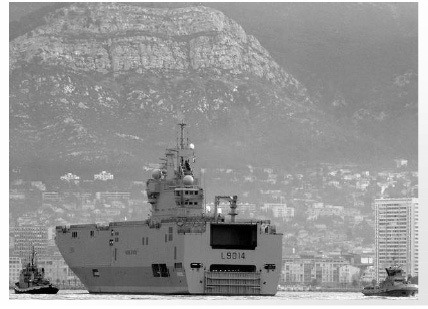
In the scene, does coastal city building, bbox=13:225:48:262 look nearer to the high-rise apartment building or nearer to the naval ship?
the high-rise apartment building

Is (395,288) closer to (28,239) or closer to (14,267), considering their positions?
(14,267)

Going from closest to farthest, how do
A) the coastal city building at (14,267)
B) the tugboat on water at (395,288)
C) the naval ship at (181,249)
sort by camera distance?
the naval ship at (181,249) → the tugboat on water at (395,288) → the coastal city building at (14,267)

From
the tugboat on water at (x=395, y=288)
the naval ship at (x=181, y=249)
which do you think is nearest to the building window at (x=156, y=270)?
the naval ship at (x=181, y=249)

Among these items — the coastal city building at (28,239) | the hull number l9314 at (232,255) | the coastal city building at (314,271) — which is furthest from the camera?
the coastal city building at (314,271)

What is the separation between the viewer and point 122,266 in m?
90.9

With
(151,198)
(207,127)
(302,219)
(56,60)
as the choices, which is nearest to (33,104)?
(56,60)

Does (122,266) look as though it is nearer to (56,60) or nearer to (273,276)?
(273,276)

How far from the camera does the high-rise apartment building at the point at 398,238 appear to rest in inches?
6442

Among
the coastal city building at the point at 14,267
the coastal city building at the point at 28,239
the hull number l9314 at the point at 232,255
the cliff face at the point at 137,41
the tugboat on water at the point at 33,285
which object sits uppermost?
the cliff face at the point at 137,41

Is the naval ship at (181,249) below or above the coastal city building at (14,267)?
below

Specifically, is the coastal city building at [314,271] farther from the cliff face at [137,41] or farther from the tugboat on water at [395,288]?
the tugboat on water at [395,288]

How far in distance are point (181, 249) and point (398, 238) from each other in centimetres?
8134

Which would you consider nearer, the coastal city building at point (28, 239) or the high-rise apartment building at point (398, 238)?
the coastal city building at point (28, 239)

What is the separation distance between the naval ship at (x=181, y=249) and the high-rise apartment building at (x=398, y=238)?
68977mm
